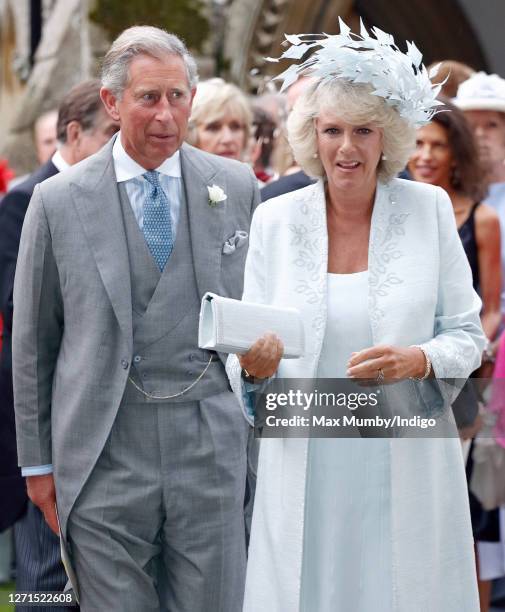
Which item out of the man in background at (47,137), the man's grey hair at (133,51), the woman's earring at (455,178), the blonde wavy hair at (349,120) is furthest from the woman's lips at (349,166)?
the man in background at (47,137)

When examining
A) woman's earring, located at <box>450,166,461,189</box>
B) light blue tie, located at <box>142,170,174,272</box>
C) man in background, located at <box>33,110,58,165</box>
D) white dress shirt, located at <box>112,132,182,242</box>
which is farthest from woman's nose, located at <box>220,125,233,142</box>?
light blue tie, located at <box>142,170,174,272</box>

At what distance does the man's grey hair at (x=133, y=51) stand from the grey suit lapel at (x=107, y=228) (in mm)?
229

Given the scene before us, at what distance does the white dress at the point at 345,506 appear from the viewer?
4.20m

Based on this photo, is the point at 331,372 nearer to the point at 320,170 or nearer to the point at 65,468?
the point at 320,170

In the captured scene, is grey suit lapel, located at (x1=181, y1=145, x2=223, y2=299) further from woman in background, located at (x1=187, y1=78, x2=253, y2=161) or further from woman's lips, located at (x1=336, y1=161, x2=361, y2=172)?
woman in background, located at (x1=187, y1=78, x2=253, y2=161)

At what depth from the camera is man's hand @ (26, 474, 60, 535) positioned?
4.71 m

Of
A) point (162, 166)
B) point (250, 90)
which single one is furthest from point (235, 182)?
point (250, 90)

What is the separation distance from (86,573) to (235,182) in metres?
1.30

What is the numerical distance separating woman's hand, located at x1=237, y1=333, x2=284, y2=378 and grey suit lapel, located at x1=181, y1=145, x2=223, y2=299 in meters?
0.63

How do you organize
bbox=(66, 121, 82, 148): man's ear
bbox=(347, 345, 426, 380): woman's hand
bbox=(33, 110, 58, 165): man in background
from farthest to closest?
bbox=(33, 110, 58, 165): man in background, bbox=(66, 121, 82, 148): man's ear, bbox=(347, 345, 426, 380): woman's hand

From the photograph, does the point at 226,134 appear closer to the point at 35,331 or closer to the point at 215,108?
the point at 215,108

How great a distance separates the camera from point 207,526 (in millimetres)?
4629

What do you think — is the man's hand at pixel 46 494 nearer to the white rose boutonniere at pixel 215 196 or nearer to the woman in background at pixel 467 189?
the white rose boutonniere at pixel 215 196

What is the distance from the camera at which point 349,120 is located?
4281 millimetres
